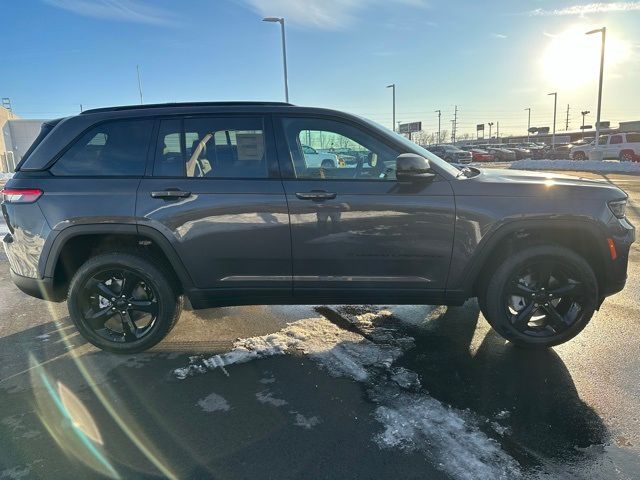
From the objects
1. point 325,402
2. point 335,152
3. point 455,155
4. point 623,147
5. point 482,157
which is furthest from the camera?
point 482,157

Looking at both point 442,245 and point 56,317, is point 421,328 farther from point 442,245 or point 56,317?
point 56,317

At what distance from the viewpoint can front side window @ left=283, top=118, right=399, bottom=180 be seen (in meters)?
3.39

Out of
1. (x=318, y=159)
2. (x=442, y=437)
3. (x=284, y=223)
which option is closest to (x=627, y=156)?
(x=318, y=159)

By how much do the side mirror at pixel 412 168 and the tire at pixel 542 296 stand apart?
0.93m

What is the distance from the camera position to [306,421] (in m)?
2.75

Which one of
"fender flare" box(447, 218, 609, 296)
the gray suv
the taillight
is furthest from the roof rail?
"fender flare" box(447, 218, 609, 296)

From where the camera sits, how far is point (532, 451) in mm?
2439

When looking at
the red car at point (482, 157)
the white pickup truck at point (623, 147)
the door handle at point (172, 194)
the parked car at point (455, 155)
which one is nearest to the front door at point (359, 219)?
the door handle at point (172, 194)

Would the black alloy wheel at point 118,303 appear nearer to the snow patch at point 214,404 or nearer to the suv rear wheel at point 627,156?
the snow patch at point 214,404

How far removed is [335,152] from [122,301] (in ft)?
6.83

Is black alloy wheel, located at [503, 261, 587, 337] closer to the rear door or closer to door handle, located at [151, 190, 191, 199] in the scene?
the rear door

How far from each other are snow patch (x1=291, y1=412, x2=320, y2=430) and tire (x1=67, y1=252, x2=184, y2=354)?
145 cm

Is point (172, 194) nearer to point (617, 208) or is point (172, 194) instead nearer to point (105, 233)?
point (105, 233)

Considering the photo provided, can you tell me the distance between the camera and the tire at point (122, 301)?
3527 mm
